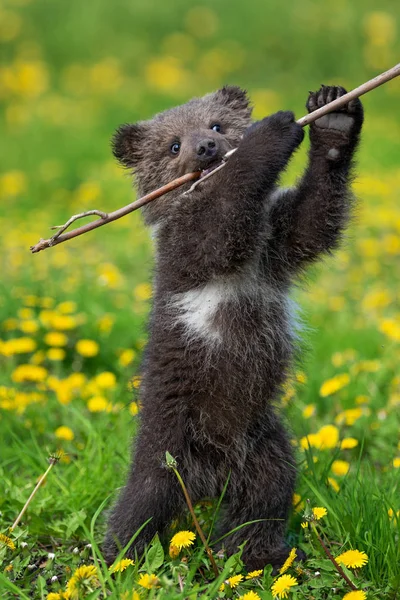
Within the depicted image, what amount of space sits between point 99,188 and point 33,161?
1.77 metres

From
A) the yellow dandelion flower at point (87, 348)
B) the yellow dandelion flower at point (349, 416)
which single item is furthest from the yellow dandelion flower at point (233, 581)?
the yellow dandelion flower at point (87, 348)

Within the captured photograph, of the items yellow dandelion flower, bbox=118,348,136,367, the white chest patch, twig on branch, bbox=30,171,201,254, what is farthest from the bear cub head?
yellow dandelion flower, bbox=118,348,136,367

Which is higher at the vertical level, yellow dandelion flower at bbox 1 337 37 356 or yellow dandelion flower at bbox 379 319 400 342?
yellow dandelion flower at bbox 1 337 37 356

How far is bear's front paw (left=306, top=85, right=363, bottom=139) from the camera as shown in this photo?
10.4ft

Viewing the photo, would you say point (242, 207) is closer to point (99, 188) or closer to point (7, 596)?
point (7, 596)

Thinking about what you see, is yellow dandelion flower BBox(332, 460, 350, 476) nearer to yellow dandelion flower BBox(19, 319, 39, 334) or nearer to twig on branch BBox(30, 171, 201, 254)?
twig on branch BBox(30, 171, 201, 254)

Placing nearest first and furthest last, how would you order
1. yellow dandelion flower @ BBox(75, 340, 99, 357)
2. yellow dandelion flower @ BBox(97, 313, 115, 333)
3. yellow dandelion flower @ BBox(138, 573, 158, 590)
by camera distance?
yellow dandelion flower @ BBox(138, 573, 158, 590)
yellow dandelion flower @ BBox(75, 340, 99, 357)
yellow dandelion flower @ BBox(97, 313, 115, 333)

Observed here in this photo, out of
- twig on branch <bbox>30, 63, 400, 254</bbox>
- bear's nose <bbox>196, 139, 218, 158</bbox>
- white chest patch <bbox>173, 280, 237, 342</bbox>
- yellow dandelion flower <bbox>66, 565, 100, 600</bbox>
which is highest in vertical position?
bear's nose <bbox>196, 139, 218, 158</bbox>

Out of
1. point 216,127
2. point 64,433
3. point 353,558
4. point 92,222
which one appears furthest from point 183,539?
point 216,127

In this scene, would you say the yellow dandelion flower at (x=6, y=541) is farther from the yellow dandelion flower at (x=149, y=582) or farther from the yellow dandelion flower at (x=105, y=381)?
the yellow dandelion flower at (x=105, y=381)

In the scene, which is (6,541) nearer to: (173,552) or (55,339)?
(173,552)

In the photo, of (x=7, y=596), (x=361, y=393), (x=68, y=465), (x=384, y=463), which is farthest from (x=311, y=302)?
(x=7, y=596)

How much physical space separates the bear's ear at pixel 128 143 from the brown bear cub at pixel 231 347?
53 centimetres

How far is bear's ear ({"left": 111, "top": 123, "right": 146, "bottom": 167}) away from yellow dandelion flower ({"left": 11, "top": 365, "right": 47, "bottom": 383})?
1.59 metres
